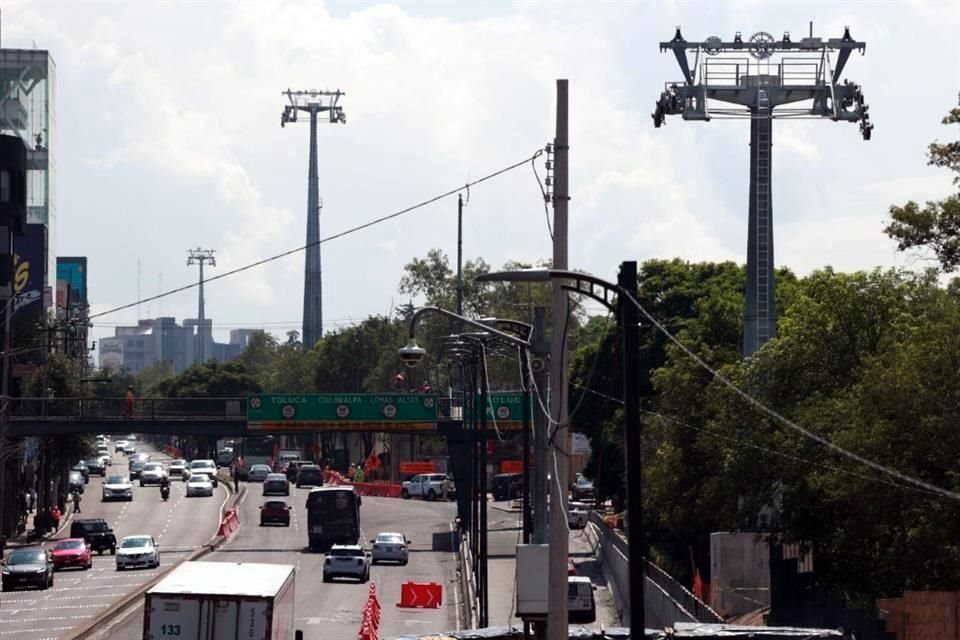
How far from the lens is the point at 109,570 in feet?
225

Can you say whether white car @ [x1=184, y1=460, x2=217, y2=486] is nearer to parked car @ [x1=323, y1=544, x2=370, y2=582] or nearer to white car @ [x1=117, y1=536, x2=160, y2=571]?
white car @ [x1=117, y1=536, x2=160, y2=571]

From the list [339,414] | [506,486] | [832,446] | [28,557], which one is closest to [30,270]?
[339,414]

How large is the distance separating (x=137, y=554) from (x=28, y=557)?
250 inches

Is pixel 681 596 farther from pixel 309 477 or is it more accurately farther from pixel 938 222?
pixel 309 477

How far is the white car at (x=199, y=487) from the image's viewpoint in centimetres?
10975

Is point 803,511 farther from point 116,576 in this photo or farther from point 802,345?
point 116,576

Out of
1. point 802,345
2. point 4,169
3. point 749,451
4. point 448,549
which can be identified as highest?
point 4,169

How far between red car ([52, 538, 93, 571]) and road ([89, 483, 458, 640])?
16.1 ft

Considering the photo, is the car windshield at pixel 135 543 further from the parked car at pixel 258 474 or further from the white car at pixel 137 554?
the parked car at pixel 258 474

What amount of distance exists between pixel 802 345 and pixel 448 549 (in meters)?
35.9

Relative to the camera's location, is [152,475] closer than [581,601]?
No

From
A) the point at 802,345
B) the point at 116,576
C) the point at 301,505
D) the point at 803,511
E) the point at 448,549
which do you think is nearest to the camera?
the point at 803,511

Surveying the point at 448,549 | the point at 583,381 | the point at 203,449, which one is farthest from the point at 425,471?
the point at 203,449

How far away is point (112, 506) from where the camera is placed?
106 meters
